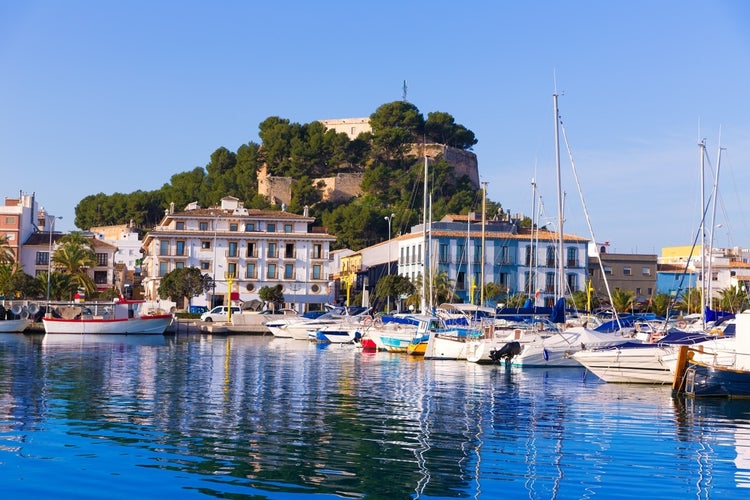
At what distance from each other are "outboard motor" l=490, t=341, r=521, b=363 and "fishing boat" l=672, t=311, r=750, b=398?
35.5 feet

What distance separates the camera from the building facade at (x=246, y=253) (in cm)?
7869

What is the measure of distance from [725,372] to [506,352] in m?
12.6

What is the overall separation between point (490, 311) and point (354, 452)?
30363 millimetres

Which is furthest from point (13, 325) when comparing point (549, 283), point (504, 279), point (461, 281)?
point (549, 283)

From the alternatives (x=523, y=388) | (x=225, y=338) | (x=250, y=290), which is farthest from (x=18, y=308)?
(x=523, y=388)

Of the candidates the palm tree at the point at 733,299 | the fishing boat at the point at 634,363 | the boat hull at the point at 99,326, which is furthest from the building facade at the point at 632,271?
the fishing boat at the point at 634,363

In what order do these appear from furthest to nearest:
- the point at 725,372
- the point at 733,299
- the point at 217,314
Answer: the point at 733,299, the point at 217,314, the point at 725,372

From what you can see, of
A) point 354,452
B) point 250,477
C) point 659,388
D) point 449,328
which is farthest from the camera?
point 449,328

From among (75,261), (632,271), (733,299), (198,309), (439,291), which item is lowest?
(198,309)

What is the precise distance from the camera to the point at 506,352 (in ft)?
120

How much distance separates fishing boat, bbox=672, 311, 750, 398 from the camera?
24.6 m

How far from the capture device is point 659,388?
2809cm

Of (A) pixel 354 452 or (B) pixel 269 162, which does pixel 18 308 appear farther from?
(B) pixel 269 162

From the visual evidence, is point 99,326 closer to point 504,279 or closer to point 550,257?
point 504,279
